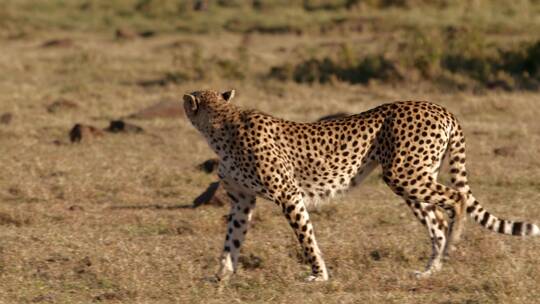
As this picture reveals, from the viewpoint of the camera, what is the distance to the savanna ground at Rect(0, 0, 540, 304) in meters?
7.41

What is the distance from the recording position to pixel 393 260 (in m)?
8.07

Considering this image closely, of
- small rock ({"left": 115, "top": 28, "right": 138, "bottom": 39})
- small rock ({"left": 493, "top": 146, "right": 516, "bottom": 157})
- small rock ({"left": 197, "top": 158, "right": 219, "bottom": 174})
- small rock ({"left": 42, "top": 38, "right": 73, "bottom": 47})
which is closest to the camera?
small rock ({"left": 197, "top": 158, "right": 219, "bottom": 174})

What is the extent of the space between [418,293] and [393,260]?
103 centimetres

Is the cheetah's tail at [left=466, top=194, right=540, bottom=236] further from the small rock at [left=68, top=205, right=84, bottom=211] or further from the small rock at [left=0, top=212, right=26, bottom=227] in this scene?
the small rock at [left=68, top=205, right=84, bottom=211]

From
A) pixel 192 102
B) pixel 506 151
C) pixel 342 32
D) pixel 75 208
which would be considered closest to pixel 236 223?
pixel 192 102

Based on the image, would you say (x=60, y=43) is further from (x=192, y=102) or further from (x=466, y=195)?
(x=466, y=195)

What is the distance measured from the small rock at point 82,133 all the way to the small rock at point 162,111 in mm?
1557

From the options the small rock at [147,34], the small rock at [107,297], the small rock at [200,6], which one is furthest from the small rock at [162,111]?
the small rock at [200,6]

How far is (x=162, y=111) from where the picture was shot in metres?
15.1

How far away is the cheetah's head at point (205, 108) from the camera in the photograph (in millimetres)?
7602

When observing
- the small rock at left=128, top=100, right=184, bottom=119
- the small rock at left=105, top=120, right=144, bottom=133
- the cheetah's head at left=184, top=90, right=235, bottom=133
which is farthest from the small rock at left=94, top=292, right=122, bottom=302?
the small rock at left=128, top=100, right=184, bottom=119

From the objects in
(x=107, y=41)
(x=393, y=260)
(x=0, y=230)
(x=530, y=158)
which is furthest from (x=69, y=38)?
(x=393, y=260)

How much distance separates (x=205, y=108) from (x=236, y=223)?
746mm

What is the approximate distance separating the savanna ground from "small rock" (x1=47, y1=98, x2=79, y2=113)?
49 millimetres
